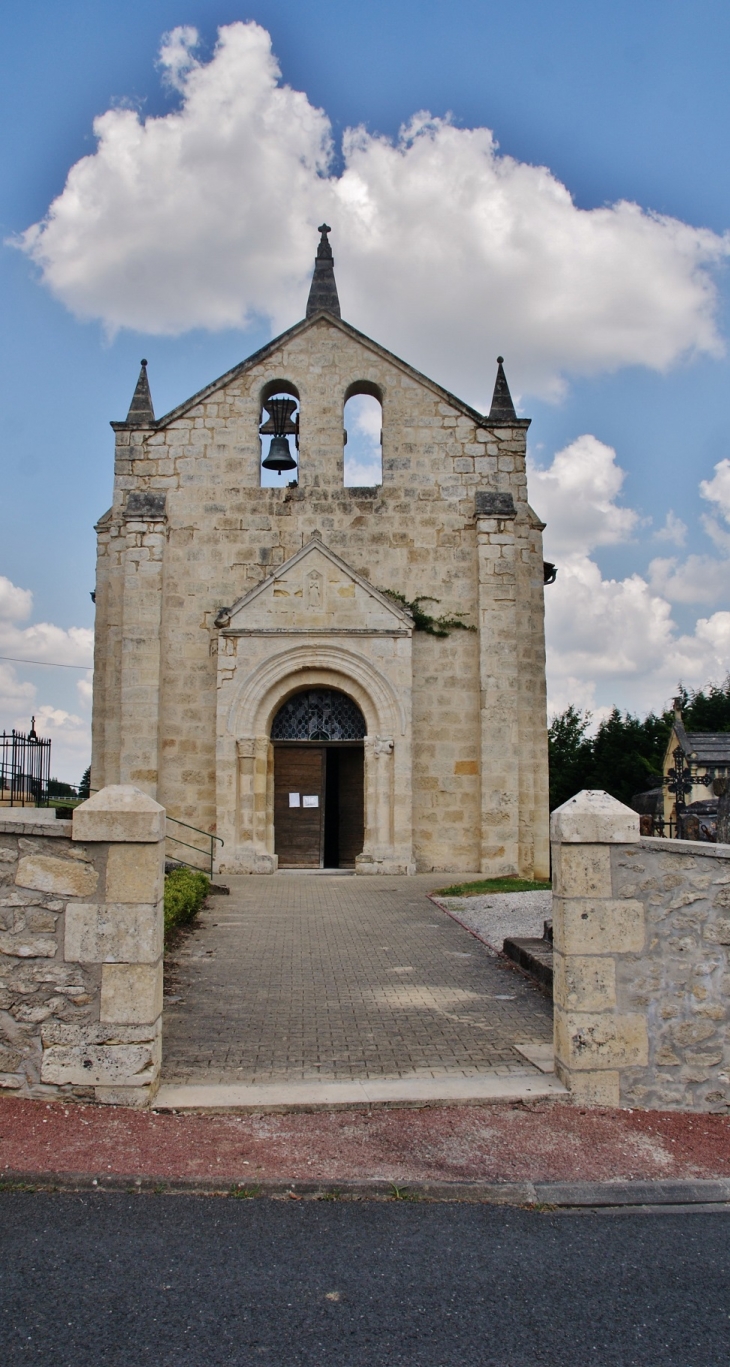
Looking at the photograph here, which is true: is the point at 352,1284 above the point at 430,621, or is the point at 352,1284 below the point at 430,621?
below

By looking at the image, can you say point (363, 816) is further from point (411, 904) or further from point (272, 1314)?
point (272, 1314)

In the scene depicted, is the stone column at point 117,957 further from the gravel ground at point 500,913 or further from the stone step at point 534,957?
the gravel ground at point 500,913

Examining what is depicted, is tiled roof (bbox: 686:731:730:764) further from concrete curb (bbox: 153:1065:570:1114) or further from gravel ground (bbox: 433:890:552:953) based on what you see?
concrete curb (bbox: 153:1065:570:1114)

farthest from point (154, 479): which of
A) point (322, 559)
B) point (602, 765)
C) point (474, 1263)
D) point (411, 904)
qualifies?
point (602, 765)

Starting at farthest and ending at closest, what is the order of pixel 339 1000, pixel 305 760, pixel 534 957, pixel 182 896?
pixel 305 760 → pixel 182 896 → pixel 534 957 → pixel 339 1000

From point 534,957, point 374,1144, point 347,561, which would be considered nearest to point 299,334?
point 347,561

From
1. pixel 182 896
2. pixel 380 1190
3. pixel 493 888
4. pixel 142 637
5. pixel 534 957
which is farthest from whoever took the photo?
pixel 142 637

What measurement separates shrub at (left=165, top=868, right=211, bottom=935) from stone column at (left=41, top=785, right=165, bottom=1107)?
4.41 m

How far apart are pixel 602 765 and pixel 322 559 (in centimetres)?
3135

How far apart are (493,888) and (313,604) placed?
5.66 metres

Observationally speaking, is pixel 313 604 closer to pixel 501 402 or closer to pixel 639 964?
pixel 501 402

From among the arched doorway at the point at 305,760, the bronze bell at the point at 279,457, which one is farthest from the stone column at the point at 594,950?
the bronze bell at the point at 279,457

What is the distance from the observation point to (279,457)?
17625 millimetres

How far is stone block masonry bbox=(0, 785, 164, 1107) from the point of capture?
5.24m
